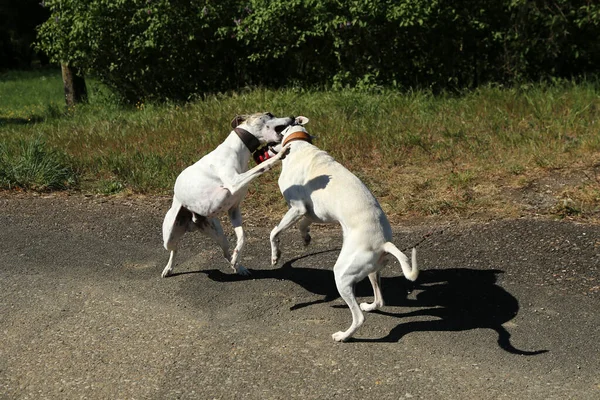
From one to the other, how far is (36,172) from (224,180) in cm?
446

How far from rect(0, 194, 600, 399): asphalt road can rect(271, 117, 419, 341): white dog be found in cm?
39

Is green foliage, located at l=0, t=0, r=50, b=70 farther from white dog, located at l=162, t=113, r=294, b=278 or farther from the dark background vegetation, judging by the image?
white dog, located at l=162, t=113, r=294, b=278

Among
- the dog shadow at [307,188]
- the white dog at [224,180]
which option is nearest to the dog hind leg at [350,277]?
the dog shadow at [307,188]

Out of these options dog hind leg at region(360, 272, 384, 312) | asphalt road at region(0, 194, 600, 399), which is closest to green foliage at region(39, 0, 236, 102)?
asphalt road at region(0, 194, 600, 399)

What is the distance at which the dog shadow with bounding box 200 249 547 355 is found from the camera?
531cm

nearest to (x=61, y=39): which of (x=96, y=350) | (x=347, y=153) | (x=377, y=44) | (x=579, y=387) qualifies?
(x=377, y=44)

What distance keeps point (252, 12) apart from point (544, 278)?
852cm

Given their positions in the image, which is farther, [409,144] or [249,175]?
[409,144]

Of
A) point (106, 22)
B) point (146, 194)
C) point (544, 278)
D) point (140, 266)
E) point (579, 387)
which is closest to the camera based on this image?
point (579, 387)

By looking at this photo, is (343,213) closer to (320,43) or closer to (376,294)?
(376,294)

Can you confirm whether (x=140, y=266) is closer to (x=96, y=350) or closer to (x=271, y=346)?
(x=96, y=350)

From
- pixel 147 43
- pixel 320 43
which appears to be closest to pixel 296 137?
pixel 320 43

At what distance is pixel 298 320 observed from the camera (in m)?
5.54

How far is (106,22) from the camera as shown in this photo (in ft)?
44.1
